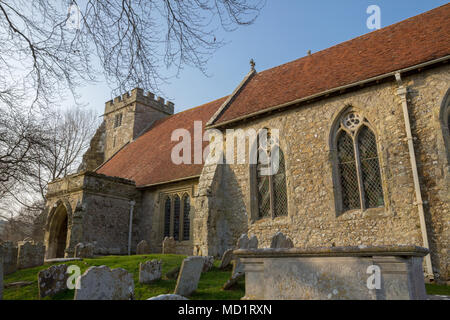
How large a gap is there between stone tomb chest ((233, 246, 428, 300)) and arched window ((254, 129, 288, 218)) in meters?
5.91

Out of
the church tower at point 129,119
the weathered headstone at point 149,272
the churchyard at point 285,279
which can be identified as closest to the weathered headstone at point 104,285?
the churchyard at point 285,279

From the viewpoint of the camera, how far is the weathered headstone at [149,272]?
264 inches

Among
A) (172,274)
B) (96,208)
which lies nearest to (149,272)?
Answer: (172,274)

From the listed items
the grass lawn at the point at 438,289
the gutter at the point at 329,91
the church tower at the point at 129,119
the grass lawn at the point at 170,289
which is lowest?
the grass lawn at the point at 438,289

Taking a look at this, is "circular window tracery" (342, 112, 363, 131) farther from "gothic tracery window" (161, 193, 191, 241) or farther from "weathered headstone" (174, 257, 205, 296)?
"gothic tracery window" (161, 193, 191, 241)

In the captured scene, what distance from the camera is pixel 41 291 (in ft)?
20.5

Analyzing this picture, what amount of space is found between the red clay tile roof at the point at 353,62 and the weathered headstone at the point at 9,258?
25.8ft

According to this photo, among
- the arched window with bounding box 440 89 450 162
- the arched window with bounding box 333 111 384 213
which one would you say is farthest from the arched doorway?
the arched window with bounding box 440 89 450 162

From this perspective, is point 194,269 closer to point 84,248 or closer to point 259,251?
point 259,251

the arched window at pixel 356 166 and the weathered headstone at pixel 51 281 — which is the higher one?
the arched window at pixel 356 166

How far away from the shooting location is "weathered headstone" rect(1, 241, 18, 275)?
955 cm

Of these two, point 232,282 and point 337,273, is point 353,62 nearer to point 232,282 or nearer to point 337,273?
point 232,282

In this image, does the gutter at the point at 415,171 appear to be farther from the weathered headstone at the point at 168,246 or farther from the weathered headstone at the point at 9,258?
the weathered headstone at the point at 9,258

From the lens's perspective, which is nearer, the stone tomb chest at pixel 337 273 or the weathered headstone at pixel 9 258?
the stone tomb chest at pixel 337 273
